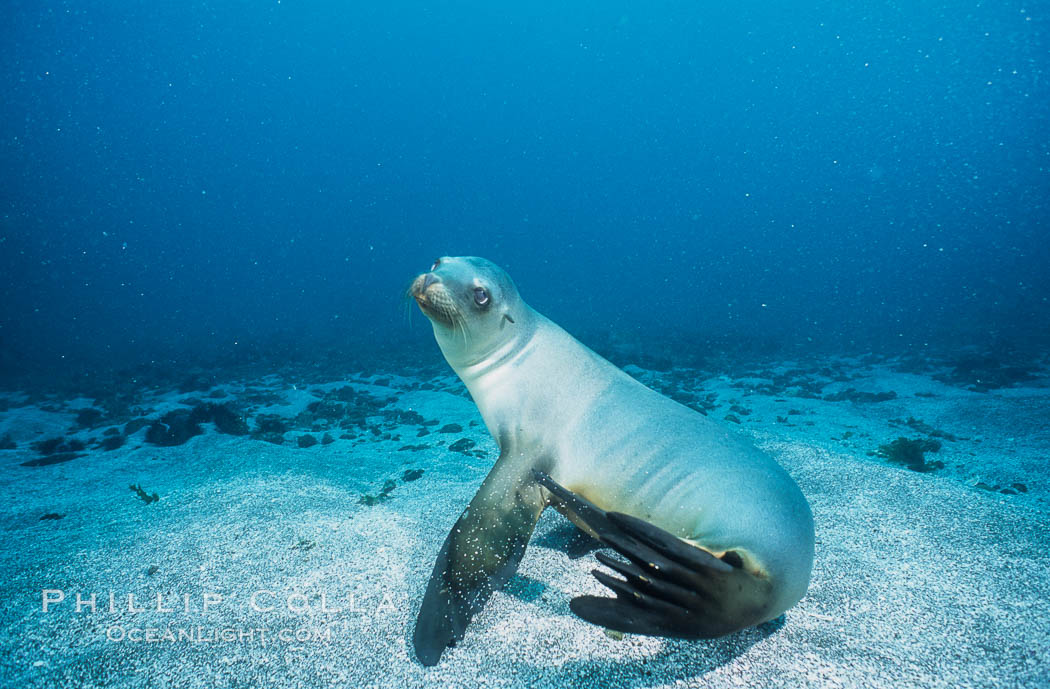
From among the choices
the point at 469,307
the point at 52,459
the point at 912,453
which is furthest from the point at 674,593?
the point at 52,459

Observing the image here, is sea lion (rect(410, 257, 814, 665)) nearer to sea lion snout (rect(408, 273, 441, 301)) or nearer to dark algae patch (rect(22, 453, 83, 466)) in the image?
sea lion snout (rect(408, 273, 441, 301))

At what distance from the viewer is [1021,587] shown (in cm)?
208

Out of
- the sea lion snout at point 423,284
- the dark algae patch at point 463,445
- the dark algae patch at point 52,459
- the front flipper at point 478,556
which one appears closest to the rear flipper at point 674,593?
the front flipper at point 478,556

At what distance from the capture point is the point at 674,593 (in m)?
1.31

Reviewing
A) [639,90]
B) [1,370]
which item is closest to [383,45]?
[639,90]

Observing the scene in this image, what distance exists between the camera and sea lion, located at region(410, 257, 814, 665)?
1.34 m

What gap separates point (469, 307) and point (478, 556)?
122cm

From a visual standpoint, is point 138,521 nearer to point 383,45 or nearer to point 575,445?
point 575,445

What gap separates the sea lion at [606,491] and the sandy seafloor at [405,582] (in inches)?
14.1

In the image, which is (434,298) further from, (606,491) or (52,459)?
(52,459)

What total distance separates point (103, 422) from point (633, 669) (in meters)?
8.35

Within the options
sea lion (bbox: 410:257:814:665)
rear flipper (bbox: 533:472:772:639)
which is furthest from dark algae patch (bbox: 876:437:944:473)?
rear flipper (bbox: 533:472:772:639)

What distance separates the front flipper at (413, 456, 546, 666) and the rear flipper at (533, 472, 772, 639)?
24.4 inches

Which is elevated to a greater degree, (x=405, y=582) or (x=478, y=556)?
(x=478, y=556)
